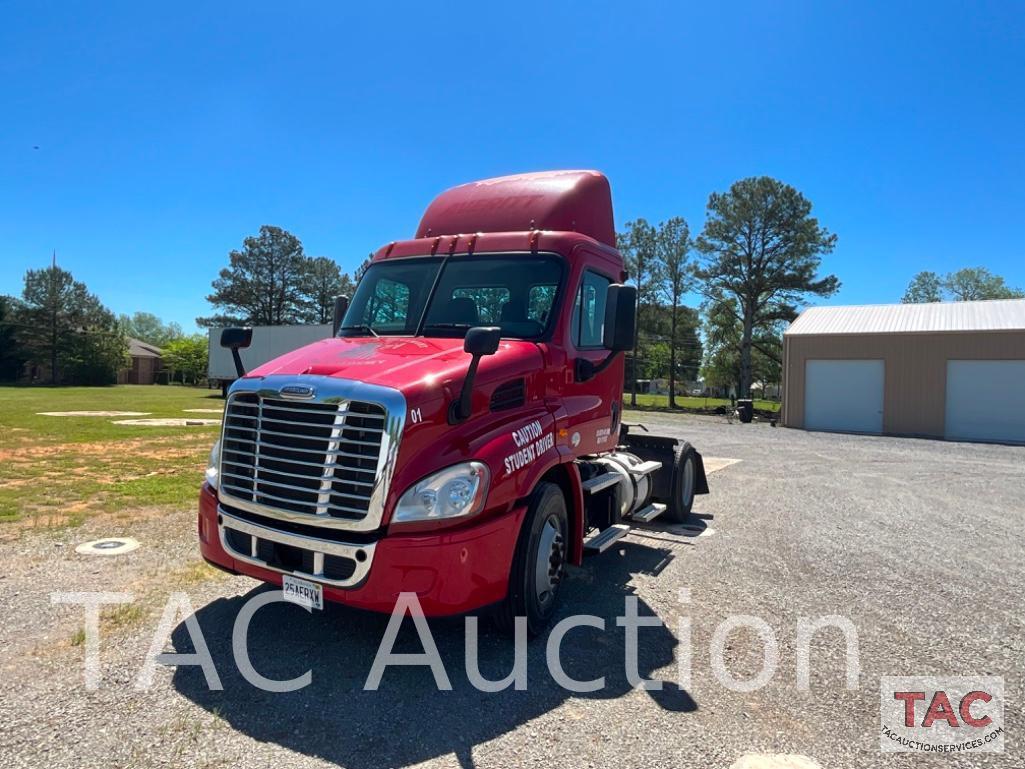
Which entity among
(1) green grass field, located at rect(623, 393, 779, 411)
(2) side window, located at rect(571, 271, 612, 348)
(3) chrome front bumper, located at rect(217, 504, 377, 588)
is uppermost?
(2) side window, located at rect(571, 271, 612, 348)

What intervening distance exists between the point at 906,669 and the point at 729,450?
12411 mm

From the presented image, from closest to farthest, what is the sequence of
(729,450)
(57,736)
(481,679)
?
(57,736), (481,679), (729,450)

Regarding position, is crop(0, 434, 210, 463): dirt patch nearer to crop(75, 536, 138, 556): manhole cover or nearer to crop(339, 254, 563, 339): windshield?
crop(75, 536, 138, 556): manhole cover

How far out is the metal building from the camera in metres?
21.6

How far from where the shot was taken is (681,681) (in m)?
3.68

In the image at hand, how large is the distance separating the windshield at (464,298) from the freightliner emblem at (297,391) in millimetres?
1305

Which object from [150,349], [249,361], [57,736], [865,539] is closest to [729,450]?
[865,539]

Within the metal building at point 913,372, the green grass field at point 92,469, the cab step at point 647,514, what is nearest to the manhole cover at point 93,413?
the green grass field at point 92,469

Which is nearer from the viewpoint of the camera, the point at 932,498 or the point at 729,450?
the point at 932,498

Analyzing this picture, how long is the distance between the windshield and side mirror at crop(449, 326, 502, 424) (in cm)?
96

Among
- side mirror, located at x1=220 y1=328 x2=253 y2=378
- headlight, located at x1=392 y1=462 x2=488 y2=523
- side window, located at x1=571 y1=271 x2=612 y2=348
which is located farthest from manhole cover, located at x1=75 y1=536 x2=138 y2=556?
side window, located at x1=571 y1=271 x2=612 y2=348

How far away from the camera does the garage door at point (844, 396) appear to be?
23.9 meters

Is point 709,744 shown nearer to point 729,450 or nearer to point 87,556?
point 87,556

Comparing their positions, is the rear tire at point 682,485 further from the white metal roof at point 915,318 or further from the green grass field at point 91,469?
the white metal roof at point 915,318
